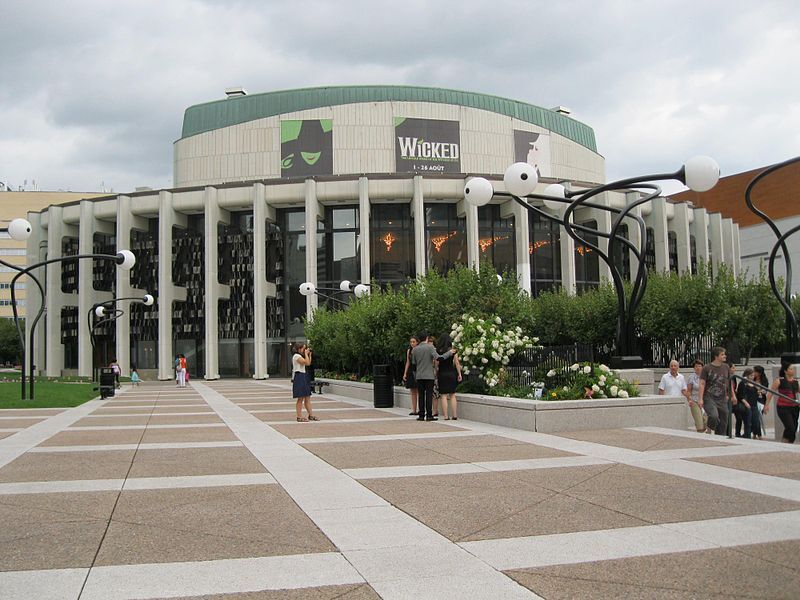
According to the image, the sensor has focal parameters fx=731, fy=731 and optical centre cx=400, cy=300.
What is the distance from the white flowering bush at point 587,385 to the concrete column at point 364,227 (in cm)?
3412

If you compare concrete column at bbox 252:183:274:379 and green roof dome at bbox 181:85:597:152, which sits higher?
green roof dome at bbox 181:85:597:152

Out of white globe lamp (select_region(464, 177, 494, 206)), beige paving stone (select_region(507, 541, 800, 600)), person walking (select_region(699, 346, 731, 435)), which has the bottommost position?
beige paving stone (select_region(507, 541, 800, 600))

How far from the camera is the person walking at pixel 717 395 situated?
12.6m

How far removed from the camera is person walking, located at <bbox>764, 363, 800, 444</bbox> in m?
12.7

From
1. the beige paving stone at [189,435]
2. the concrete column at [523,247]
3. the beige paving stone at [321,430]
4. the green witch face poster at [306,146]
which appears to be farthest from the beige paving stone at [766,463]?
the green witch face poster at [306,146]

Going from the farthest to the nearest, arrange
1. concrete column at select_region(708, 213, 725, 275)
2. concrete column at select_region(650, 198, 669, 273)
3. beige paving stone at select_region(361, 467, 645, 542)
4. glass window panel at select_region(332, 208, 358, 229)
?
1. concrete column at select_region(708, 213, 725, 275)
2. concrete column at select_region(650, 198, 669, 273)
3. glass window panel at select_region(332, 208, 358, 229)
4. beige paving stone at select_region(361, 467, 645, 542)

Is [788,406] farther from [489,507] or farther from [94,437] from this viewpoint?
[94,437]

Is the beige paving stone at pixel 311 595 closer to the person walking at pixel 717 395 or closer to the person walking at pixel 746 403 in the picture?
the person walking at pixel 717 395

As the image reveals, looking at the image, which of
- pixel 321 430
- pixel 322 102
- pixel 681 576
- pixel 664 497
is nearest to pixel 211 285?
pixel 322 102

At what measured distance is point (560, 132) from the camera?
61500 millimetres

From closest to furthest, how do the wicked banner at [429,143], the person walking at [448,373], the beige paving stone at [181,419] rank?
the person walking at [448,373] < the beige paving stone at [181,419] < the wicked banner at [429,143]

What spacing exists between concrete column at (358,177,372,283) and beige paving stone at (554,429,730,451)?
36065 mm

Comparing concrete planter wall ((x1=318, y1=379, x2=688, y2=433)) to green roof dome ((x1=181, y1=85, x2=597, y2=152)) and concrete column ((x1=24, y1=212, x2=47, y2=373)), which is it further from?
concrete column ((x1=24, y1=212, x2=47, y2=373))

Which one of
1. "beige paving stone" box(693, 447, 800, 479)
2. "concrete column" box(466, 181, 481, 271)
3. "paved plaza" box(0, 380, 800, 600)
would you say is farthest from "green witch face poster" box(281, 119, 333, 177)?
"beige paving stone" box(693, 447, 800, 479)
